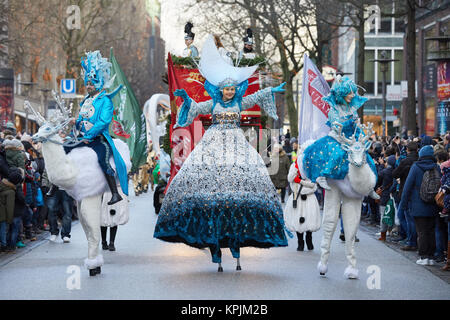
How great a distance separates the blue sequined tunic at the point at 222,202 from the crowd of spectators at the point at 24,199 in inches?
72.3

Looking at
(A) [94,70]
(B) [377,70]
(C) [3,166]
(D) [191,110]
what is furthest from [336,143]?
(B) [377,70]

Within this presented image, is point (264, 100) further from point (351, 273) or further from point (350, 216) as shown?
point (351, 273)

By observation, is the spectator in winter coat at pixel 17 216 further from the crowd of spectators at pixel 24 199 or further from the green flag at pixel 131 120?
the green flag at pixel 131 120

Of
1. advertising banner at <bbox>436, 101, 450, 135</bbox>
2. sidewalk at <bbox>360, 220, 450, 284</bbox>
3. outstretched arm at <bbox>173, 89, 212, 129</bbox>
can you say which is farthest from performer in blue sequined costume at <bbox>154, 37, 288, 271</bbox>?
advertising banner at <bbox>436, 101, 450, 135</bbox>

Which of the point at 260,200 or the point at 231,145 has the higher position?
the point at 231,145

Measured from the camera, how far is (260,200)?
1070cm

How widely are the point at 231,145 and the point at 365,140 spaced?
1.65m

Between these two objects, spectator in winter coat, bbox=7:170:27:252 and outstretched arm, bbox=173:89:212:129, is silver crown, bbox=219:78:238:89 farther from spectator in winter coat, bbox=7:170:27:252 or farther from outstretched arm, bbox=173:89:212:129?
spectator in winter coat, bbox=7:170:27:252

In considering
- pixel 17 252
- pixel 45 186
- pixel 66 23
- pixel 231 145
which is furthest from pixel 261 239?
pixel 66 23

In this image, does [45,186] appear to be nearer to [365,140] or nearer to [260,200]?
[260,200]

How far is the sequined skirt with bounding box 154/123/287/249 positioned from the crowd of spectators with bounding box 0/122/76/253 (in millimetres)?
1840

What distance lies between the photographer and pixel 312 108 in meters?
16.8

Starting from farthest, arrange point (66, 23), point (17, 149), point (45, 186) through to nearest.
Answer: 1. point (66, 23)
2. point (45, 186)
3. point (17, 149)

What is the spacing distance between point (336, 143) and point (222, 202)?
151 cm
